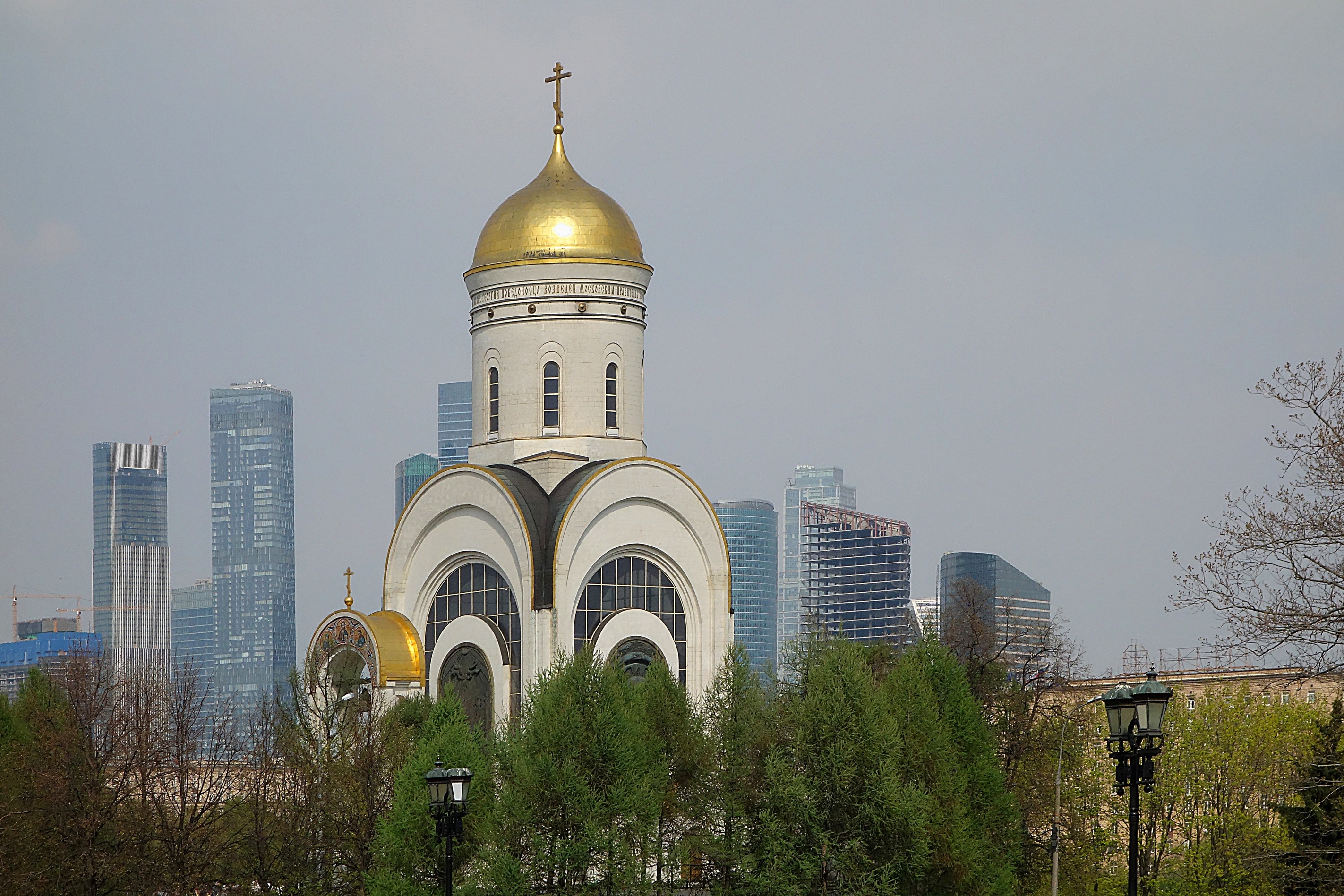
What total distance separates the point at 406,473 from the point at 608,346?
151770 mm

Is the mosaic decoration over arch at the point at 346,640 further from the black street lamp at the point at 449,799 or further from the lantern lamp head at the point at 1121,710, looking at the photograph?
the lantern lamp head at the point at 1121,710

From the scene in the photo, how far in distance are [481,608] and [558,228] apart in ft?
24.9

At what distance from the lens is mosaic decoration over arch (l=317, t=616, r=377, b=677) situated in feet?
114

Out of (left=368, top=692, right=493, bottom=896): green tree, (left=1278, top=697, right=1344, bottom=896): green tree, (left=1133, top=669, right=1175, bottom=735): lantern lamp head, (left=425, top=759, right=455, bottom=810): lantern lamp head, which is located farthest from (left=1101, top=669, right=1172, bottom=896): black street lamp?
(left=368, top=692, right=493, bottom=896): green tree

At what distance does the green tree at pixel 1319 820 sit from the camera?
760 inches

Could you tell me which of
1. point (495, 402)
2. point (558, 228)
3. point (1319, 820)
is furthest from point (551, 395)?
point (1319, 820)

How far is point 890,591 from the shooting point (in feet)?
600

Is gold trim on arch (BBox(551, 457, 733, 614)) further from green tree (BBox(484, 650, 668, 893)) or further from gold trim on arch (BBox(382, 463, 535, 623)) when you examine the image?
green tree (BBox(484, 650, 668, 893))

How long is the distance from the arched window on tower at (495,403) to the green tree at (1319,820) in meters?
16.5

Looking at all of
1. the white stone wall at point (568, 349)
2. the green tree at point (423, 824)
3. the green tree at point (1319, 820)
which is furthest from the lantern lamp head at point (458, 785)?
the white stone wall at point (568, 349)

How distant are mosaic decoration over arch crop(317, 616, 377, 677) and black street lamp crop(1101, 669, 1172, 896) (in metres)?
18.9

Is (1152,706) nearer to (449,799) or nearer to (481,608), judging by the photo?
(449,799)

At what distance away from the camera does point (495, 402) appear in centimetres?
3709

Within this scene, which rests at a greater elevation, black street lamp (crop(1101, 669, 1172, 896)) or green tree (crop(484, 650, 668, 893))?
black street lamp (crop(1101, 669, 1172, 896))
